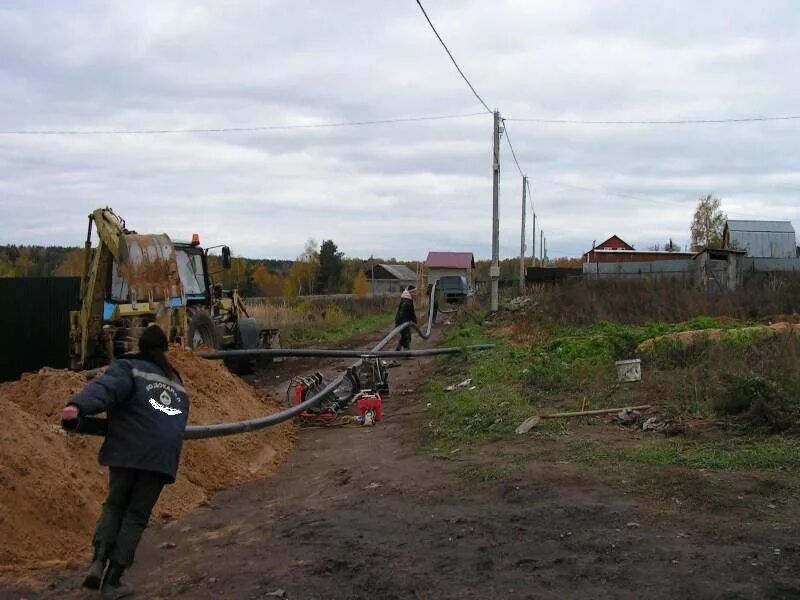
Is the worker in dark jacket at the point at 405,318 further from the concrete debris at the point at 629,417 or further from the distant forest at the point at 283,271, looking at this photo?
the distant forest at the point at 283,271

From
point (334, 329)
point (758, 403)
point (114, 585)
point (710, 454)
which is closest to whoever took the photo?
point (114, 585)

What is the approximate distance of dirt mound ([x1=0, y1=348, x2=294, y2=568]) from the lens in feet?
20.1

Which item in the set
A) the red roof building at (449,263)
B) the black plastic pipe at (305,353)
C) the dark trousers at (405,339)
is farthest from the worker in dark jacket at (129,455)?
the red roof building at (449,263)

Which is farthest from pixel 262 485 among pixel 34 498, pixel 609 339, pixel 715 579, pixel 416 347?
pixel 416 347

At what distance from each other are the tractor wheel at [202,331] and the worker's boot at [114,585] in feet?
32.6

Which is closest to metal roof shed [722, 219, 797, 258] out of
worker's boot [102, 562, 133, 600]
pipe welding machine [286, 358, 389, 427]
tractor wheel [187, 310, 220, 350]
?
pipe welding machine [286, 358, 389, 427]

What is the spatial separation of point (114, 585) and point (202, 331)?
10710 millimetres

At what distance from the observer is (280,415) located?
9633 mm

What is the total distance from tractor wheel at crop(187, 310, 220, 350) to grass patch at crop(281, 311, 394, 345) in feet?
35.5

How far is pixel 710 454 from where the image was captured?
7555 mm

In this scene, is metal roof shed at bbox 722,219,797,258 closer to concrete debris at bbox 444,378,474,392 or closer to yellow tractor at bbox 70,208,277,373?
concrete debris at bbox 444,378,474,392

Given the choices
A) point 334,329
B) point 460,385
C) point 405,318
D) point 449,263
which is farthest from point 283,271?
point 460,385

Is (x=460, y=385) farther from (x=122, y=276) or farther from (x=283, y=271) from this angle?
(x=283, y=271)

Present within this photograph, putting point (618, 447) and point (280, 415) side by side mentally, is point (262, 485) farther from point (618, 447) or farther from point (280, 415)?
point (618, 447)
